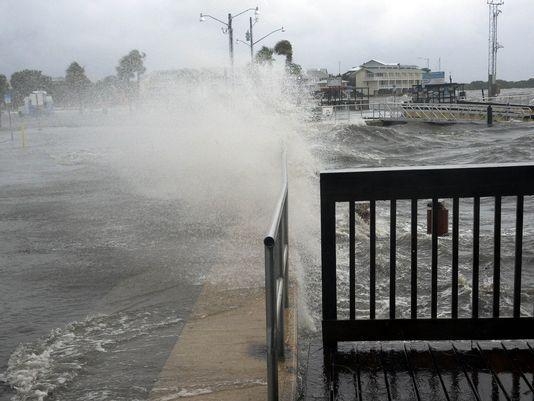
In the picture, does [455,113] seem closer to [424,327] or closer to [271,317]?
[424,327]

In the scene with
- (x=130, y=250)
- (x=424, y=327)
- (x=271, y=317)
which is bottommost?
(x=130, y=250)

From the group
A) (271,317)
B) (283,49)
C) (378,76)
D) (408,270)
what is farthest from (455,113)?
(378,76)

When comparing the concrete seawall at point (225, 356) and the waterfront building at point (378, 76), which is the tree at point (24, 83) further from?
the concrete seawall at point (225, 356)

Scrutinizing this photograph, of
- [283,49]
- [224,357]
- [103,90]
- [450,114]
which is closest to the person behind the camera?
[224,357]

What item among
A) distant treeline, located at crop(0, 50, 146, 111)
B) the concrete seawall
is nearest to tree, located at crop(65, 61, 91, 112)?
distant treeline, located at crop(0, 50, 146, 111)

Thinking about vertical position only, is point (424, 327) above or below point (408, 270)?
above

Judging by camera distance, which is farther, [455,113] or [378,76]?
[378,76]

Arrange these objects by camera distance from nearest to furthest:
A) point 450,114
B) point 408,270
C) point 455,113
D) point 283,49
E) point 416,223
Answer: point 416,223
point 408,270
point 455,113
point 450,114
point 283,49

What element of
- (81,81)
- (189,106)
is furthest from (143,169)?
(81,81)

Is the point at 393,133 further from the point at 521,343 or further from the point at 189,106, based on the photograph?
the point at 521,343

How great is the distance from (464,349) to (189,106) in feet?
66.2

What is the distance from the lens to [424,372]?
3592 mm

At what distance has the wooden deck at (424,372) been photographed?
11.0 ft

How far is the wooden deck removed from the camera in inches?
131
